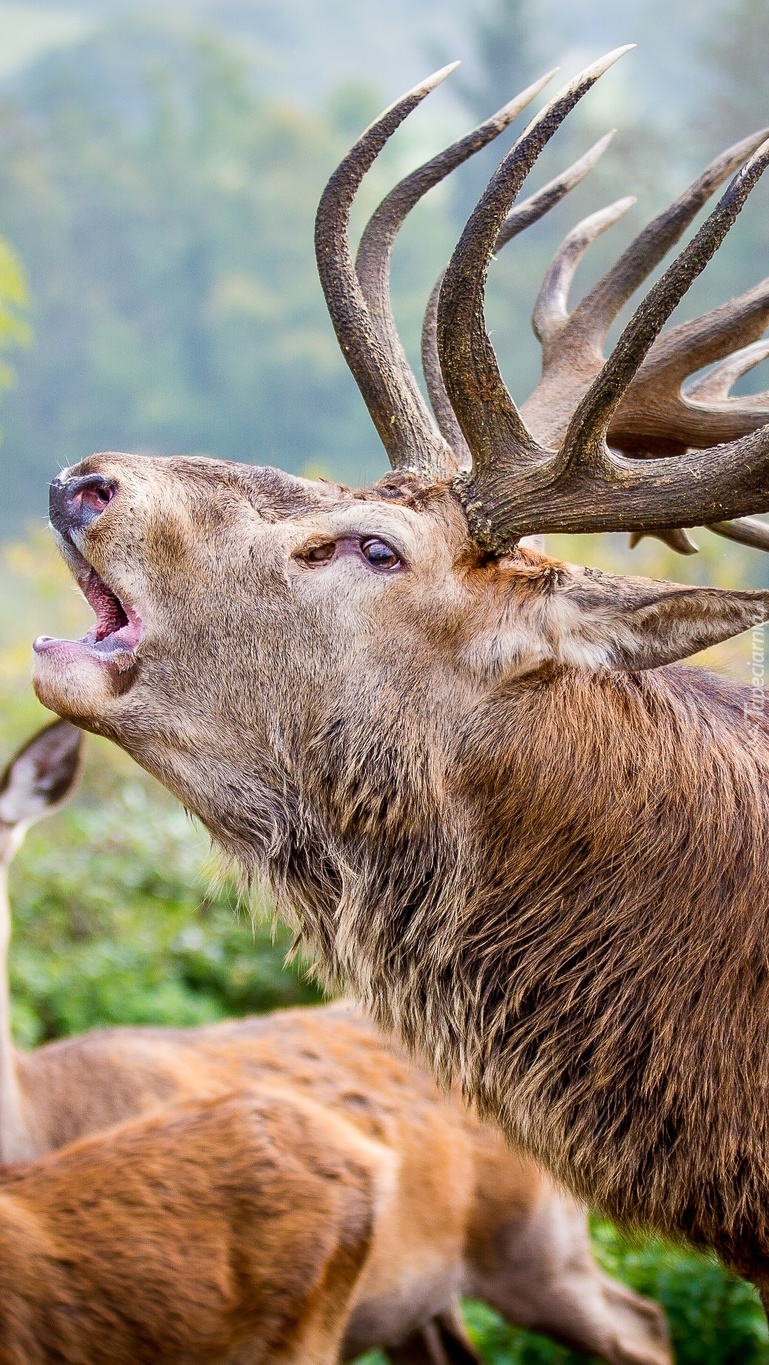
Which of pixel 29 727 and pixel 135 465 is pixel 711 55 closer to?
pixel 29 727

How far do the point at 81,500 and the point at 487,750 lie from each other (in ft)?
3.31

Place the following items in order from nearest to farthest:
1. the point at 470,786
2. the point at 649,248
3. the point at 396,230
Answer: the point at 470,786 → the point at 396,230 → the point at 649,248

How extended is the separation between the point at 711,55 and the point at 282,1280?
19706 mm

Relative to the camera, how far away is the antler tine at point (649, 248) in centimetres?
361

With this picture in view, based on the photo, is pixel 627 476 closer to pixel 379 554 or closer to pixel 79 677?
pixel 379 554

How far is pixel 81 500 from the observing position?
9.46 ft

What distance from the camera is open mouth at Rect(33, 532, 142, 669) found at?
2.85 metres

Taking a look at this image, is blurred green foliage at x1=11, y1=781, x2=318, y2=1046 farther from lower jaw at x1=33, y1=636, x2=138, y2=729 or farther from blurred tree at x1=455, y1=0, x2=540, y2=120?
blurred tree at x1=455, y1=0, x2=540, y2=120

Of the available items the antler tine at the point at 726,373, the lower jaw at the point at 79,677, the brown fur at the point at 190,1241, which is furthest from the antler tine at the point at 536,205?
the brown fur at the point at 190,1241

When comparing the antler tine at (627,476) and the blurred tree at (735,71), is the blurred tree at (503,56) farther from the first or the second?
the antler tine at (627,476)

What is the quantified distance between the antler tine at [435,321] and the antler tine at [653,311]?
1.96 feet

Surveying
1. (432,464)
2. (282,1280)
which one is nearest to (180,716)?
(432,464)

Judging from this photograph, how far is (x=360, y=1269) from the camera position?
3904mm

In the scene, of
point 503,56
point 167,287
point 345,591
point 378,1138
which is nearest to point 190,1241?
point 378,1138
